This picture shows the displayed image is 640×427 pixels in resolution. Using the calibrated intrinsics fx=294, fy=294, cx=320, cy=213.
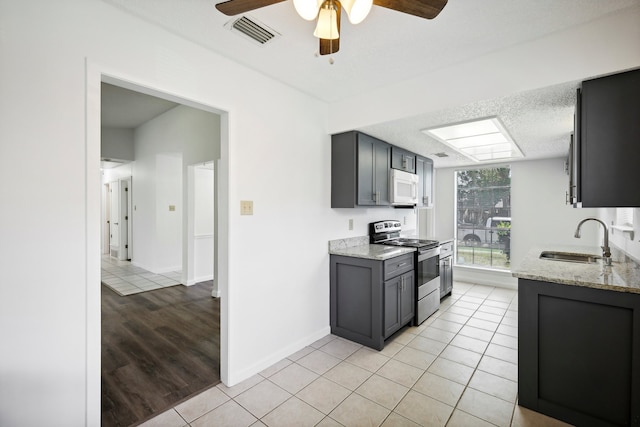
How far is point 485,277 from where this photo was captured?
205 inches

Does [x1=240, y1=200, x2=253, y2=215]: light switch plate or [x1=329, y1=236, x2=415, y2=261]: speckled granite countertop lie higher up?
[x1=240, y1=200, x2=253, y2=215]: light switch plate

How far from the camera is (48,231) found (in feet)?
4.99

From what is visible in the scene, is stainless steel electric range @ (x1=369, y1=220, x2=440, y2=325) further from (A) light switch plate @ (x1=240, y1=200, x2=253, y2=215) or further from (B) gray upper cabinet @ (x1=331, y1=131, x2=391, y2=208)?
(A) light switch plate @ (x1=240, y1=200, x2=253, y2=215)

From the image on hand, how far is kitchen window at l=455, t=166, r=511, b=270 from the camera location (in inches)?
201

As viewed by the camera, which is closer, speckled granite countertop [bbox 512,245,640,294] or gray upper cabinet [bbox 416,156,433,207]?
speckled granite countertop [bbox 512,245,640,294]

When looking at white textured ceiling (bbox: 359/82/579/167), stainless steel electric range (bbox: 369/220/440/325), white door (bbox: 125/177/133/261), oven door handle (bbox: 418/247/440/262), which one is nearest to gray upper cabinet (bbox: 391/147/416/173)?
white textured ceiling (bbox: 359/82/579/167)

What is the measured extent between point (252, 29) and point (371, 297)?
2.44 meters

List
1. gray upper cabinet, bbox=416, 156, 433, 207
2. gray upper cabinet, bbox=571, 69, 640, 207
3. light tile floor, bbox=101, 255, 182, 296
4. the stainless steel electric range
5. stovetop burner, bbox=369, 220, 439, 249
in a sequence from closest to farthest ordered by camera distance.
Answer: gray upper cabinet, bbox=571, 69, 640, 207, the stainless steel electric range, stovetop burner, bbox=369, 220, 439, 249, gray upper cabinet, bbox=416, 156, 433, 207, light tile floor, bbox=101, 255, 182, 296

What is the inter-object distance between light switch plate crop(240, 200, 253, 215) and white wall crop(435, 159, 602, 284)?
4.30 metres

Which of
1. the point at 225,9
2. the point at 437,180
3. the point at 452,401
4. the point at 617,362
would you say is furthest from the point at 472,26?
the point at 437,180

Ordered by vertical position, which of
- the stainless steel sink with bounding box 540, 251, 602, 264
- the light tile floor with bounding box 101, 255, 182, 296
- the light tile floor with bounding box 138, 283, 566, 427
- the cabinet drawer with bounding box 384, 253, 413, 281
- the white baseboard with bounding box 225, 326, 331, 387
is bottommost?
the light tile floor with bounding box 138, 283, 566, 427

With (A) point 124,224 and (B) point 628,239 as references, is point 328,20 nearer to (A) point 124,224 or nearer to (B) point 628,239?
(B) point 628,239

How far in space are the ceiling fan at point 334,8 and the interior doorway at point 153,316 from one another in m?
2.51

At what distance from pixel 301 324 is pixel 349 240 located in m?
1.12
